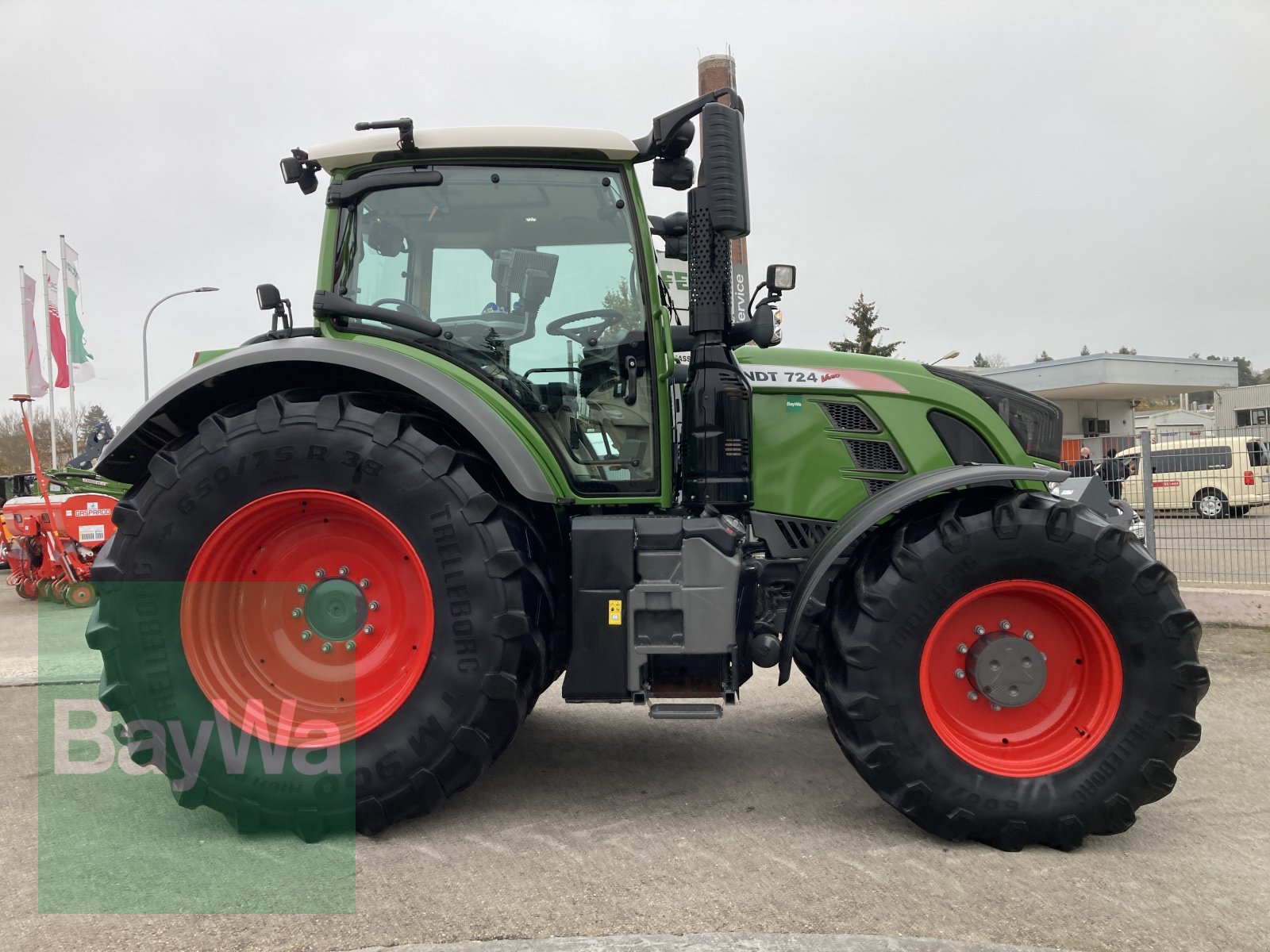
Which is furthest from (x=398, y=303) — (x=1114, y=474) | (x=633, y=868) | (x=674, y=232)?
(x=1114, y=474)

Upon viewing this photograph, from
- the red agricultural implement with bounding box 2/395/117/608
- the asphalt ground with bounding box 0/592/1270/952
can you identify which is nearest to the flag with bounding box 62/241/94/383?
the red agricultural implement with bounding box 2/395/117/608

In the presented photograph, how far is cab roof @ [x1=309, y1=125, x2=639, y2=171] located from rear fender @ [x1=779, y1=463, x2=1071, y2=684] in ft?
5.30

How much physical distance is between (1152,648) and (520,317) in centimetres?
252

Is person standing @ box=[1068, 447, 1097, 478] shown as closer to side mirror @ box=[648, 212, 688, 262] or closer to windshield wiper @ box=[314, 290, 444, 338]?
→ side mirror @ box=[648, 212, 688, 262]

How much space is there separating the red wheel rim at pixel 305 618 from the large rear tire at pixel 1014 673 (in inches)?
61.1

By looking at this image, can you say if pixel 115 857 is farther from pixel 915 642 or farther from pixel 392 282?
pixel 915 642

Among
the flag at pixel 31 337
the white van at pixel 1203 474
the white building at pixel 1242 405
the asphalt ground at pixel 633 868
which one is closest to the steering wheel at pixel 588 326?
the asphalt ground at pixel 633 868

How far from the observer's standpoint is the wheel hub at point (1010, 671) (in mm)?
3055

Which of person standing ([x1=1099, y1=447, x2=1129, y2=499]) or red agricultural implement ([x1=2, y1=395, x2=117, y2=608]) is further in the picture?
red agricultural implement ([x1=2, y1=395, x2=117, y2=608])

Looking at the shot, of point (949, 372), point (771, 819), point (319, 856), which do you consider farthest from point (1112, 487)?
point (319, 856)

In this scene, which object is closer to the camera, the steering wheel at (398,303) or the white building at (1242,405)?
the steering wheel at (398,303)

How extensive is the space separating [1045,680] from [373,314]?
280 cm

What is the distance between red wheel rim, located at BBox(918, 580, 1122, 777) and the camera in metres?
3.02

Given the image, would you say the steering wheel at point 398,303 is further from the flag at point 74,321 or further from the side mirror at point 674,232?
the flag at point 74,321
